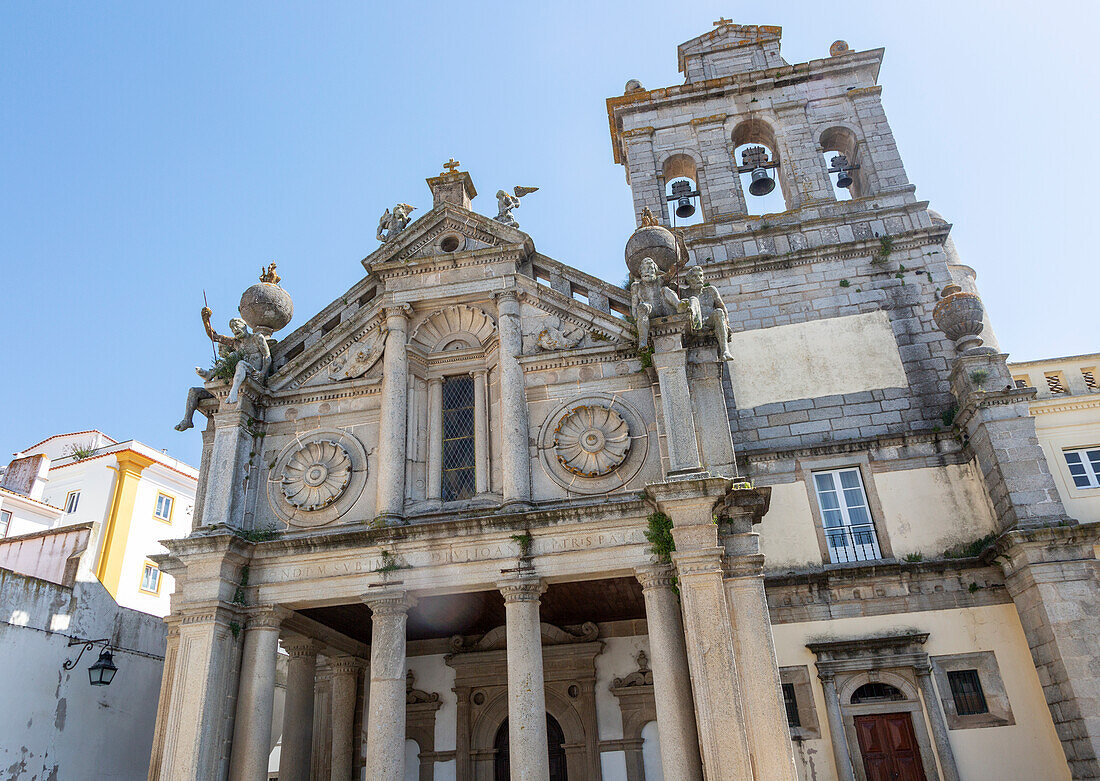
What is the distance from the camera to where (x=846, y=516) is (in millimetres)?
16422

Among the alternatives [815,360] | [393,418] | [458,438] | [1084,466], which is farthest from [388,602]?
[1084,466]

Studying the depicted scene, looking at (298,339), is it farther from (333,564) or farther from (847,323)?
(847,323)

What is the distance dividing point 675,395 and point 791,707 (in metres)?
6.97

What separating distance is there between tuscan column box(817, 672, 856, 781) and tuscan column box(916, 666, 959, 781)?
1542 mm

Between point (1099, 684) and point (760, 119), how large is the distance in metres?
16.0

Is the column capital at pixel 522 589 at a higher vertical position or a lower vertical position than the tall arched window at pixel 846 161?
lower

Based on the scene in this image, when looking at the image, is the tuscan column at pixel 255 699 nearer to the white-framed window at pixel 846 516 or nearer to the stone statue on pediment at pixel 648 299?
the stone statue on pediment at pixel 648 299

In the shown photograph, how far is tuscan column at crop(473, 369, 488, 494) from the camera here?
13.5 meters

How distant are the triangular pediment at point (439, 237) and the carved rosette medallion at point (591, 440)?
4.11 m

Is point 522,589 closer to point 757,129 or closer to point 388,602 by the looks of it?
point 388,602

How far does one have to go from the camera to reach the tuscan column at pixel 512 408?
12.5 metres

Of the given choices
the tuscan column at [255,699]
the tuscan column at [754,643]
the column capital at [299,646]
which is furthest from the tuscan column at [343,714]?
the tuscan column at [754,643]

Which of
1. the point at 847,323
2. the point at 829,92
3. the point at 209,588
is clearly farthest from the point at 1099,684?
the point at 829,92

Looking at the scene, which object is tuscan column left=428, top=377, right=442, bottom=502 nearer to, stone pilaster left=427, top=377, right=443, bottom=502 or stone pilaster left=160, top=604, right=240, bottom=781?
stone pilaster left=427, top=377, right=443, bottom=502
